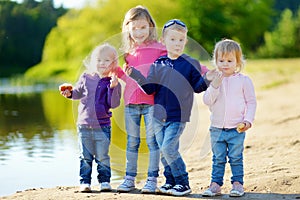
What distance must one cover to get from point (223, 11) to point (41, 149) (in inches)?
1339

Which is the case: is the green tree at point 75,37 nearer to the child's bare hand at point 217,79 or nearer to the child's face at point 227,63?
the child's face at point 227,63

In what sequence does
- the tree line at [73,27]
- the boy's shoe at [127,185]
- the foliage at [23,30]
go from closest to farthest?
1. the boy's shoe at [127,185]
2. the foliage at [23,30]
3. the tree line at [73,27]

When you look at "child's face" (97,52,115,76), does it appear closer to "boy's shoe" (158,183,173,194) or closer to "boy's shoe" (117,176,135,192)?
"boy's shoe" (117,176,135,192)

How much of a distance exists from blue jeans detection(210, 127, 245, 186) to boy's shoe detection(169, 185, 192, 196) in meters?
0.21

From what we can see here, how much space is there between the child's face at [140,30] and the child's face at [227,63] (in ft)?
1.95

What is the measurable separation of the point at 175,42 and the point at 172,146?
77 centimetres

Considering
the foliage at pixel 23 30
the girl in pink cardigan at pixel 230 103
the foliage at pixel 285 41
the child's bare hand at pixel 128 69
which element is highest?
the foliage at pixel 285 41

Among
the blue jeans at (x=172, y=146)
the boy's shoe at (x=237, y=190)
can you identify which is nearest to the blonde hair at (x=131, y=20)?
the blue jeans at (x=172, y=146)

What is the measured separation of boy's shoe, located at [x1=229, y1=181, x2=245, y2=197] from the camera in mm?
4867

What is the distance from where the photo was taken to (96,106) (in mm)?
5133

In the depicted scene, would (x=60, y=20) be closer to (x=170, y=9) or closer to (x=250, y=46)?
(x=170, y=9)

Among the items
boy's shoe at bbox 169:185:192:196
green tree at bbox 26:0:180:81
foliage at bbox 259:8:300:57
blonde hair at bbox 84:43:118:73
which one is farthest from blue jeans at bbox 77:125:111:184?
foliage at bbox 259:8:300:57

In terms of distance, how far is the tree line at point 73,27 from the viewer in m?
25.0

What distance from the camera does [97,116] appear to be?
5.16 metres
